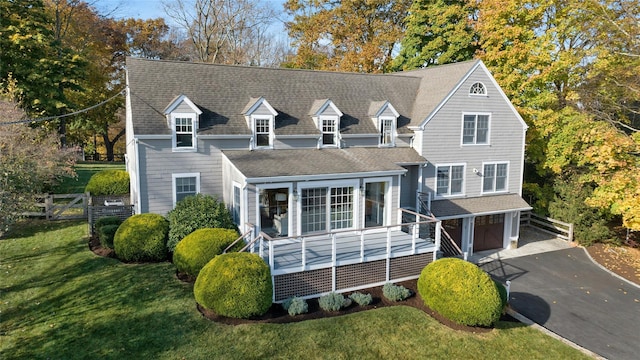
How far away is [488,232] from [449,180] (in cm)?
428

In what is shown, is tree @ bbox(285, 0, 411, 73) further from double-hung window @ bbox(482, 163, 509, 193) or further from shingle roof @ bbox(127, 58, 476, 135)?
double-hung window @ bbox(482, 163, 509, 193)

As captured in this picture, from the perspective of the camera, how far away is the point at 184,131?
1781 centimetres

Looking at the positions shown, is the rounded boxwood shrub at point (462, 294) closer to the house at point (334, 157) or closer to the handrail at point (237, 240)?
the house at point (334, 157)

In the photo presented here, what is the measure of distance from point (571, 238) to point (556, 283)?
7476mm

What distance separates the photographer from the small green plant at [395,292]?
1426 cm

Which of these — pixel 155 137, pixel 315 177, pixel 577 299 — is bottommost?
pixel 577 299

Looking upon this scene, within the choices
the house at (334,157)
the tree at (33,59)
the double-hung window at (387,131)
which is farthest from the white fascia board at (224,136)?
the tree at (33,59)

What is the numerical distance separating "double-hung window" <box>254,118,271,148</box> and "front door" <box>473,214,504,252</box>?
499 inches

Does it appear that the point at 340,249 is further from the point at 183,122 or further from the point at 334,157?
the point at 183,122

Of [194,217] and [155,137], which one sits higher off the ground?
[155,137]

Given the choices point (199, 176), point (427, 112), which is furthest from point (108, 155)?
point (427, 112)

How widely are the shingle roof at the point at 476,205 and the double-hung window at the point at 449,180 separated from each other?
0.51m

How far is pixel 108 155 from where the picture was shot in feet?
157

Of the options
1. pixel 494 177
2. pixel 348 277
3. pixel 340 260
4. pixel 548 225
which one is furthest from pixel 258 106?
pixel 548 225
